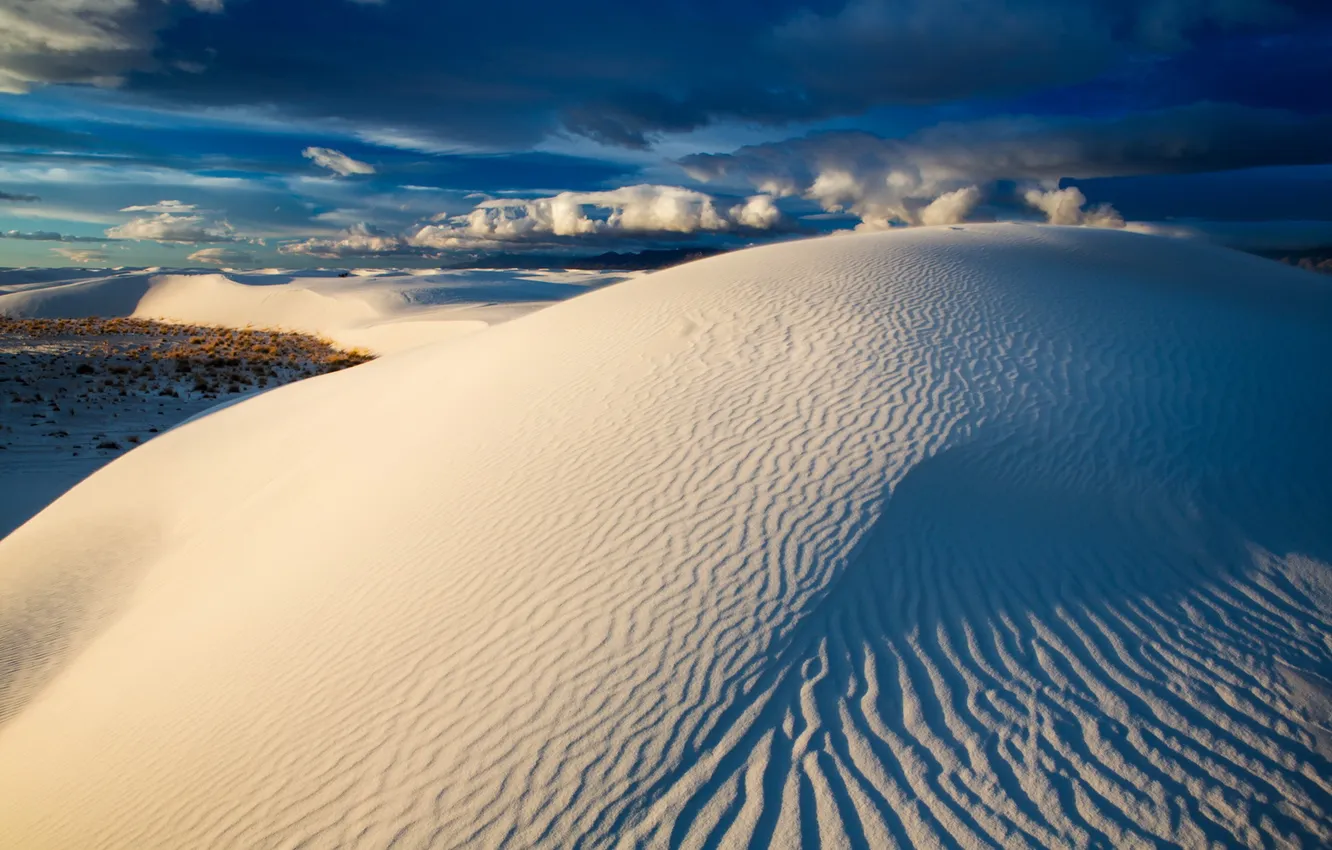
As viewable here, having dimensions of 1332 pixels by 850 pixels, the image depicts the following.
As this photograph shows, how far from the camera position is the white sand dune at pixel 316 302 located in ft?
107

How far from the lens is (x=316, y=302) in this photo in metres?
45.4

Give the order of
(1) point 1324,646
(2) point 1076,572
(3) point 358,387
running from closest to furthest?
(1) point 1324,646 → (2) point 1076,572 → (3) point 358,387

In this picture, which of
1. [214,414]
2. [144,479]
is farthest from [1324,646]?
[214,414]

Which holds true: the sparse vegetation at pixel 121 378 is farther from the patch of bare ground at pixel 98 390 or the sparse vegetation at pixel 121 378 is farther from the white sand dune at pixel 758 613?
the white sand dune at pixel 758 613

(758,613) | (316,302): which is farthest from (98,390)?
(316,302)

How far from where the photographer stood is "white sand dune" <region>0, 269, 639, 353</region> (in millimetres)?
32688

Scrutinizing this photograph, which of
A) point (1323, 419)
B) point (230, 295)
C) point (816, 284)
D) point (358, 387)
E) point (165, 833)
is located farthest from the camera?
point (230, 295)

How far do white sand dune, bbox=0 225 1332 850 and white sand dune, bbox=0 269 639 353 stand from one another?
77.6ft

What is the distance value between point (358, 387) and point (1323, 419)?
13.0 metres

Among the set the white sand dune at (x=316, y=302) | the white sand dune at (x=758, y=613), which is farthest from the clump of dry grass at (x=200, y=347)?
the white sand dune at (x=758, y=613)

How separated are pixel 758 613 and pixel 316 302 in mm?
48908

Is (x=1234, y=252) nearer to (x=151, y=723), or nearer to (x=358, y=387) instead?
(x=358, y=387)

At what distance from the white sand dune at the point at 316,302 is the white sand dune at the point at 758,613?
77.6ft

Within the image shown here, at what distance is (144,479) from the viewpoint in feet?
34.2
